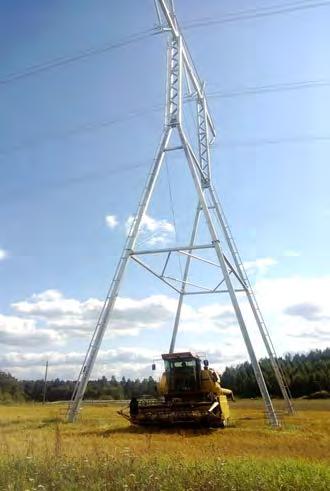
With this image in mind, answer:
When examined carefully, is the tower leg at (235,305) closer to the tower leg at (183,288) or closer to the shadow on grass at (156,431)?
the shadow on grass at (156,431)

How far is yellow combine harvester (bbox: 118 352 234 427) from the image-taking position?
1656cm

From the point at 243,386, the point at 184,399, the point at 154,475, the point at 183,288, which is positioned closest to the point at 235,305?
the point at 184,399

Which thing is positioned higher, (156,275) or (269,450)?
(156,275)

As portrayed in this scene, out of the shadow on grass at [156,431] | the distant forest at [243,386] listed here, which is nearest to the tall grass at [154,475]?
the shadow on grass at [156,431]

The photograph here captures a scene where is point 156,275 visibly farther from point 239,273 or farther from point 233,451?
point 233,451

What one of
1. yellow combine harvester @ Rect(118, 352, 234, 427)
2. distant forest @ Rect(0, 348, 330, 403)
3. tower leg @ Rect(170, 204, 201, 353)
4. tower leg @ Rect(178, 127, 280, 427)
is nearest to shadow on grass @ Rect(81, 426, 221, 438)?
yellow combine harvester @ Rect(118, 352, 234, 427)

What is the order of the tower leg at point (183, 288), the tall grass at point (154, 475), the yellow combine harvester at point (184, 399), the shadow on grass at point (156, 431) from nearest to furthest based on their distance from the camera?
the tall grass at point (154, 475) → the shadow on grass at point (156, 431) → the yellow combine harvester at point (184, 399) → the tower leg at point (183, 288)

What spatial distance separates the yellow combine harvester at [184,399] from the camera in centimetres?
1656

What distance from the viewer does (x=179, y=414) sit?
16.6 meters

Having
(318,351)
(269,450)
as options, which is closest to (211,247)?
(269,450)

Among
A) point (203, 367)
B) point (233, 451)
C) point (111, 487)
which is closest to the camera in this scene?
point (111, 487)

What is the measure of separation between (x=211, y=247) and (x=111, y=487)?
1327 cm

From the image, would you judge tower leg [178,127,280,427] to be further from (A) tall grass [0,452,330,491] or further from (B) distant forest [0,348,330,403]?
(B) distant forest [0,348,330,403]

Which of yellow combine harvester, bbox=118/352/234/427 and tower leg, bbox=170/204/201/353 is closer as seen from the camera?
yellow combine harvester, bbox=118/352/234/427
